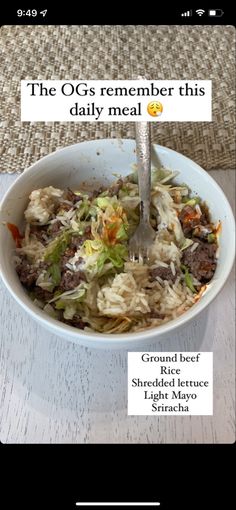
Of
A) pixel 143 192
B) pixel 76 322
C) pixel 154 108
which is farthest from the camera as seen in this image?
pixel 154 108

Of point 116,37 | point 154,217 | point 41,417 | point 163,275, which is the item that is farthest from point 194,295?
point 116,37

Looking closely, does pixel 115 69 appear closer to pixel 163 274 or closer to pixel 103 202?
pixel 103 202

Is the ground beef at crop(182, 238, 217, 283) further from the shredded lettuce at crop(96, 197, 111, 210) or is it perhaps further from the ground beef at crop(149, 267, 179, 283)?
the shredded lettuce at crop(96, 197, 111, 210)

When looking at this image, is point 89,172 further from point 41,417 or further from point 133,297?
point 41,417

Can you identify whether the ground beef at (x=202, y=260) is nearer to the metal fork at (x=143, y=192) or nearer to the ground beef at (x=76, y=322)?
the metal fork at (x=143, y=192)
